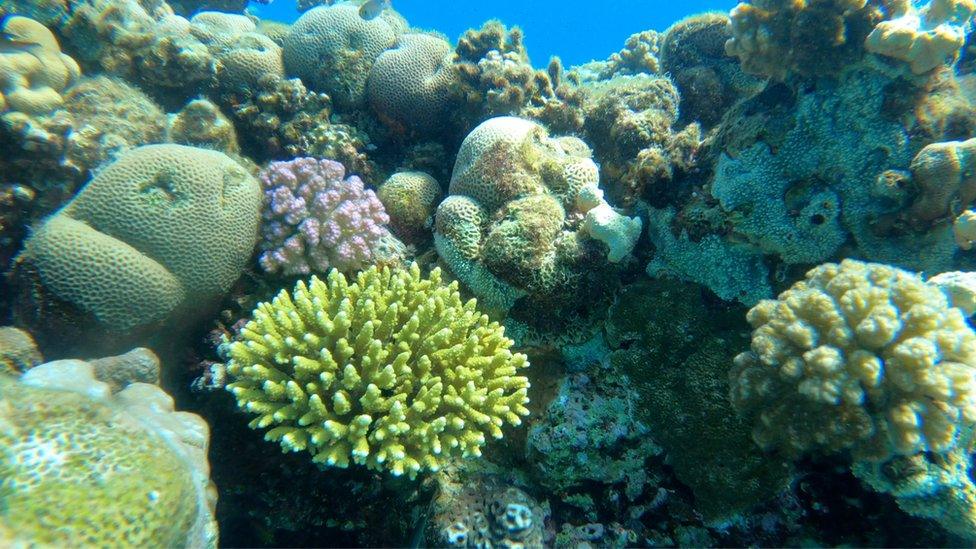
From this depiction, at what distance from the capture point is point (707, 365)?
3.60 meters

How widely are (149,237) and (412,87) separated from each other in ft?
10.6

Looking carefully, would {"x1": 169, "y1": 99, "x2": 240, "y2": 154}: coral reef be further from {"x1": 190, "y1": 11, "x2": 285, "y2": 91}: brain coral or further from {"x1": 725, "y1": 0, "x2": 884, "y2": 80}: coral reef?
{"x1": 725, "y1": 0, "x2": 884, "y2": 80}: coral reef

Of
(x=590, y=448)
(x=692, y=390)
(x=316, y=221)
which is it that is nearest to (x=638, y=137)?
(x=692, y=390)

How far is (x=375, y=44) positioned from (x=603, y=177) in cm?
355

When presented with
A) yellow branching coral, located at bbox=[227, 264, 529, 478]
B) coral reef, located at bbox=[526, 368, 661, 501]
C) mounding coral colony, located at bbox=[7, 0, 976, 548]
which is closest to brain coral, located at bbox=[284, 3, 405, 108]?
mounding coral colony, located at bbox=[7, 0, 976, 548]

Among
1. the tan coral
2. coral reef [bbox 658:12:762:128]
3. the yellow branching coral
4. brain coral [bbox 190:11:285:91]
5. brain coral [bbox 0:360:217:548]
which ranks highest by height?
coral reef [bbox 658:12:762:128]

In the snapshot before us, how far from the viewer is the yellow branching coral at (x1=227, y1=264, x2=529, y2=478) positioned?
2961mm

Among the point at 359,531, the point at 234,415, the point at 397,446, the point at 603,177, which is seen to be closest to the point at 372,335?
the point at 397,446

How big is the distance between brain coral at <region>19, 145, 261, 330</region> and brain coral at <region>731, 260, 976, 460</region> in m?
4.34

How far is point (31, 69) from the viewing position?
414cm

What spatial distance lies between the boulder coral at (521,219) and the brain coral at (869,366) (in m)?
1.40

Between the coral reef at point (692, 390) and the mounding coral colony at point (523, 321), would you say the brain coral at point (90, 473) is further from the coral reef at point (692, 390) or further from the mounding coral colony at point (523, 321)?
the coral reef at point (692, 390)

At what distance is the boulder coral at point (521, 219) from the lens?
150 inches

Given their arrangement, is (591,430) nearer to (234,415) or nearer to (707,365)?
(707,365)
